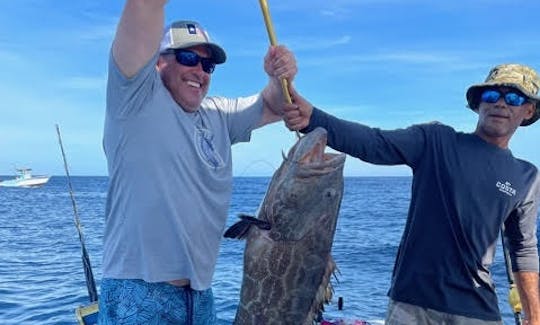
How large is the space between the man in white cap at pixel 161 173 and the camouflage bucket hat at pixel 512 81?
7.03 ft

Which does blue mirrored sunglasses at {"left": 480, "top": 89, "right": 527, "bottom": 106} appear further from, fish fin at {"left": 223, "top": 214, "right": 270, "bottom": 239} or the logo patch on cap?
the logo patch on cap

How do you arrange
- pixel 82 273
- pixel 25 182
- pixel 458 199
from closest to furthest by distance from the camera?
pixel 458 199 < pixel 82 273 < pixel 25 182

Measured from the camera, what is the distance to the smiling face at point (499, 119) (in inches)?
194

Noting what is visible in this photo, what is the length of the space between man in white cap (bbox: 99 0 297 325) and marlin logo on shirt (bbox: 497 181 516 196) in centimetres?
222

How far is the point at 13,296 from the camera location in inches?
560

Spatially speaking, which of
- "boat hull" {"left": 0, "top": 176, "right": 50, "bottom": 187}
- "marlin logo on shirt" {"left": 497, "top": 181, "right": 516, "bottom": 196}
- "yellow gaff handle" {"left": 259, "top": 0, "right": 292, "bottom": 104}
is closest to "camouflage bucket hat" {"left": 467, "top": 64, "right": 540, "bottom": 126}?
"marlin logo on shirt" {"left": 497, "top": 181, "right": 516, "bottom": 196}

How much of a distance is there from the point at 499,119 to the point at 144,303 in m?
3.25

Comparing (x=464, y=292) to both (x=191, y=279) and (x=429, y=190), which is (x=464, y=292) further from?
(x=191, y=279)

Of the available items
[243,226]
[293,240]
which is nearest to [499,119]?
[293,240]

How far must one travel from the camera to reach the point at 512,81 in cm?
491

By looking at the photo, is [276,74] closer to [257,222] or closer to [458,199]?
[257,222]

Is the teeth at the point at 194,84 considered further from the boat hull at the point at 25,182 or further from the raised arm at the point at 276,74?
the boat hull at the point at 25,182

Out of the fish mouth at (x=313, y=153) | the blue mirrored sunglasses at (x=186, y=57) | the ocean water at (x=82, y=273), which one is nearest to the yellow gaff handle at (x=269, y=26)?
the fish mouth at (x=313, y=153)

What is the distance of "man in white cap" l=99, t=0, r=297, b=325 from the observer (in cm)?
317
